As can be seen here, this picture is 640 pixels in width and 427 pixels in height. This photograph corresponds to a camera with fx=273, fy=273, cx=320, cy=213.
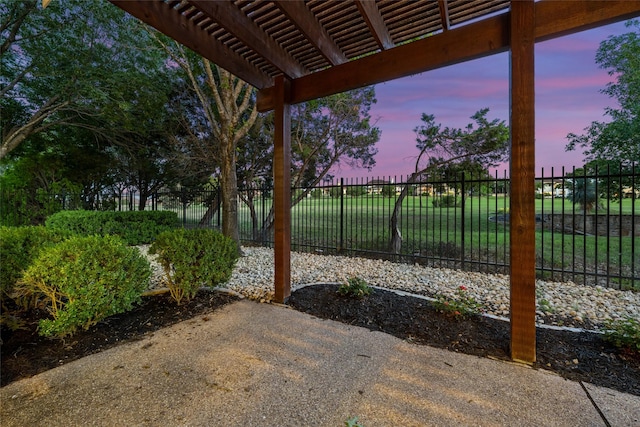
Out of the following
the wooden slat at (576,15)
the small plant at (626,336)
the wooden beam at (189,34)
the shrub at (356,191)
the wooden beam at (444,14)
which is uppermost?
the wooden beam at (444,14)

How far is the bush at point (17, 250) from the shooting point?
111 inches

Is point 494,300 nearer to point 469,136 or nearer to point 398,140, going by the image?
point 469,136

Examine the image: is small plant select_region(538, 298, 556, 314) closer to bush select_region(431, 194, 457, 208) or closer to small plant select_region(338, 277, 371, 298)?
small plant select_region(338, 277, 371, 298)

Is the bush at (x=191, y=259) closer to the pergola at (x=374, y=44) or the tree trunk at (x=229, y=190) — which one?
the pergola at (x=374, y=44)

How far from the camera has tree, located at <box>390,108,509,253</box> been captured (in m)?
6.99

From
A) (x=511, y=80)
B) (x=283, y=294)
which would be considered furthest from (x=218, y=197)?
(x=511, y=80)

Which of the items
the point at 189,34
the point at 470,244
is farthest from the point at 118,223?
the point at 470,244

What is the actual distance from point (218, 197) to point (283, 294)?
569 centimetres

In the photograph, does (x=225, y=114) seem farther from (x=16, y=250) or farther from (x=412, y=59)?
(x=412, y=59)

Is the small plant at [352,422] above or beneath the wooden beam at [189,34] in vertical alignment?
beneath

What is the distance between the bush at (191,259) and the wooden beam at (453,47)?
6.07 feet

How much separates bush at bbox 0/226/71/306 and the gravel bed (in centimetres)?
137

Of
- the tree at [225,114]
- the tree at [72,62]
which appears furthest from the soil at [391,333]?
the tree at [72,62]

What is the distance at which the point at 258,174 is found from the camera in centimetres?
997
